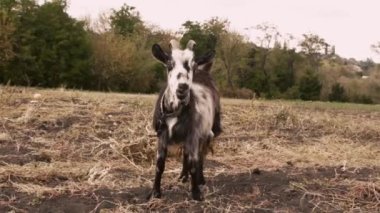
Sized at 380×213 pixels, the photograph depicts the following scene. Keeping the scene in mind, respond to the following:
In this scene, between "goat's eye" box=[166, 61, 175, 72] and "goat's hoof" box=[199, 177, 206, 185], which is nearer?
"goat's eye" box=[166, 61, 175, 72]

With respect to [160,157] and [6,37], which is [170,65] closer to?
[160,157]

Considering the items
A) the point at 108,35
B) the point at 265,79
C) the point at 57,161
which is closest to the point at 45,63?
the point at 108,35

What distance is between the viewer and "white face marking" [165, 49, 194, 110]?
262 inches

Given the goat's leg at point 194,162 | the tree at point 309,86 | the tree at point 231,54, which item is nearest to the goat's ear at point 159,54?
the goat's leg at point 194,162

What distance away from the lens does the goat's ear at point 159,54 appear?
22.7 ft

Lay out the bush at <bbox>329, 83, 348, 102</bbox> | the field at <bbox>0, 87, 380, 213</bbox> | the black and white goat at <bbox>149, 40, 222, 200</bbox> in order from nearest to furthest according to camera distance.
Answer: the black and white goat at <bbox>149, 40, 222, 200</bbox> → the field at <bbox>0, 87, 380, 213</bbox> → the bush at <bbox>329, 83, 348, 102</bbox>

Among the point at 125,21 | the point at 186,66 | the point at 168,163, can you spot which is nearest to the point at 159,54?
the point at 186,66

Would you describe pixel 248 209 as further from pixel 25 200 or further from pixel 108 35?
pixel 108 35

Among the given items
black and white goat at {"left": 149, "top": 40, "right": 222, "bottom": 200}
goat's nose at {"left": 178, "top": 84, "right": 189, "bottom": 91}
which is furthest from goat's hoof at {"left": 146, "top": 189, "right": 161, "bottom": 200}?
goat's nose at {"left": 178, "top": 84, "right": 189, "bottom": 91}

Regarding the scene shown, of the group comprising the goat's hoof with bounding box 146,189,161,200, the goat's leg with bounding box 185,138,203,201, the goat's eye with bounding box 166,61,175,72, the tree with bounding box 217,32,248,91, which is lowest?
the goat's hoof with bounding box 146,189,161,200

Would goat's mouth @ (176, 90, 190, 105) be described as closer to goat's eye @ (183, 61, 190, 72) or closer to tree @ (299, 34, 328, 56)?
goat's eye @ (183, 61, 190, 72)

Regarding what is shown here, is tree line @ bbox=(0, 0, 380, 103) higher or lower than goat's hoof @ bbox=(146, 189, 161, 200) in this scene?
higher

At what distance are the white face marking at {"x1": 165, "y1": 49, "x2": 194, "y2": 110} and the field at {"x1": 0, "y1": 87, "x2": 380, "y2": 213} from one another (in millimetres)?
897

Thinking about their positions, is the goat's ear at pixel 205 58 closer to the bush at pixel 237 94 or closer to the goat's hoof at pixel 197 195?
the goat's hoof at pixel 197 195
